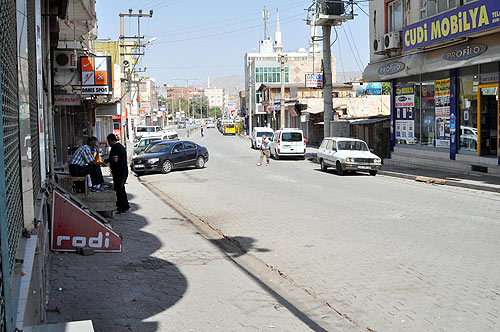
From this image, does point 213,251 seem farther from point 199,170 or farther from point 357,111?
point 357,111

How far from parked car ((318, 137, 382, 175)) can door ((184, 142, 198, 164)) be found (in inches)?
243

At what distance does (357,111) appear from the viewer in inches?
1956

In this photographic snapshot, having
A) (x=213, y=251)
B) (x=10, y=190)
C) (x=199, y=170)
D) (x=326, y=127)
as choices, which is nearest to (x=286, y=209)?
(x=213, y=251)

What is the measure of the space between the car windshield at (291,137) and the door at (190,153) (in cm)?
819

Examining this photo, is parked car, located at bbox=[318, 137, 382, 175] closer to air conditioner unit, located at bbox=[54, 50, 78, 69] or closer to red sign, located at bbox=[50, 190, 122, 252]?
air conditioner unit, located at bbox=[54, 50, 78, 69]

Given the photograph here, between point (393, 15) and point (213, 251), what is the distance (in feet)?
70.4

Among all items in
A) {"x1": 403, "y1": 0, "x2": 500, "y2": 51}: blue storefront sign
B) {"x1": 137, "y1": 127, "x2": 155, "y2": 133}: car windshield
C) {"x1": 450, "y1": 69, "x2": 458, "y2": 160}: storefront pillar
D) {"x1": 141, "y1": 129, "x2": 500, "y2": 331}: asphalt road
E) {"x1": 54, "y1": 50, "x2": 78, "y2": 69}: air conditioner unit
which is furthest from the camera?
{"x1": 137, "y1": 127, "x2": 155, "y2": 133}: car windshield

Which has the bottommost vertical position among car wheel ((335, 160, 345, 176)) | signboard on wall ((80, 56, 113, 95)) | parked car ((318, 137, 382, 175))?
car wheel ((335, 160, 345, 176))

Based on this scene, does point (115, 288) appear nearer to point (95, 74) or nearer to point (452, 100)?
point (95, 74)

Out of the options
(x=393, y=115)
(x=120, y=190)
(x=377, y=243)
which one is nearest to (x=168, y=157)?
(x=393, y=115)

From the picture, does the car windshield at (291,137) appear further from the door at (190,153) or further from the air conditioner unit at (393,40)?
the air conditioner unit at (393,40)

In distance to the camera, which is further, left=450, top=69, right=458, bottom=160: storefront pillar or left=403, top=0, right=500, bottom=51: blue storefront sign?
left=450, top=69, right=458, bottom=160: storefront pillar

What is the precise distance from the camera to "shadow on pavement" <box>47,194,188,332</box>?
6191mm

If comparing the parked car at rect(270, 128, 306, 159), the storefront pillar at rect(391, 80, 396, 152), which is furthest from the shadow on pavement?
the parked car at rect(270, 128, 306, 159)
